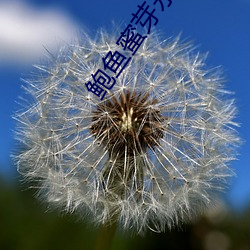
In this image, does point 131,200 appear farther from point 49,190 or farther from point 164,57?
point 164,57

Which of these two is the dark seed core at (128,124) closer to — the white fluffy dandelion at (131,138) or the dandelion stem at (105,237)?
the white fluffy dandelion at (131,138)

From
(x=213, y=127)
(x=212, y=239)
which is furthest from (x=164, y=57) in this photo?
(x=212, y=239)

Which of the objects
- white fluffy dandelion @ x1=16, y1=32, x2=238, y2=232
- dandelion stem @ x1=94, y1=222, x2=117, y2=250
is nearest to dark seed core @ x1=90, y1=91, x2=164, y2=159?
white fluffy dandelion @ x1=16, y1=32, x2=238, y2=232

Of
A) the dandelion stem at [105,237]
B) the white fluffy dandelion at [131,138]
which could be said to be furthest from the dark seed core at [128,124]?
the dandelion stem at [105,237]

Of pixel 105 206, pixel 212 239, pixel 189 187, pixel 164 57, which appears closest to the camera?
pixel 105 206

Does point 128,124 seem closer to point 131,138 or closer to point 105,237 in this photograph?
point 131,138

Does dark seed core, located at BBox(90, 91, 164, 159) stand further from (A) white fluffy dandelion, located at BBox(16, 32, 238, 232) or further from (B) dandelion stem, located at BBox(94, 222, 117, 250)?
(B) dandelion stem, located at BBox(94, 222, 117, 250)
